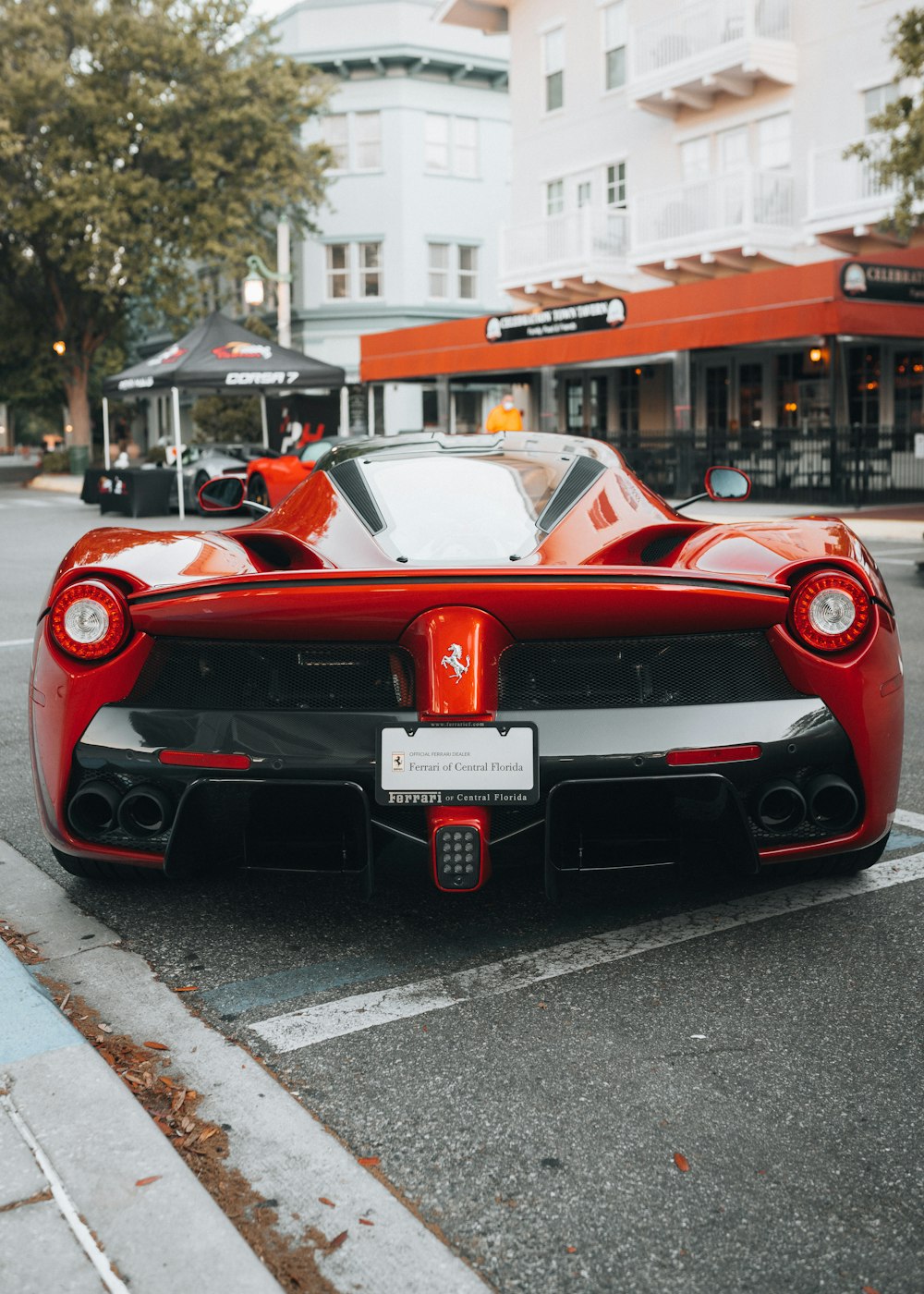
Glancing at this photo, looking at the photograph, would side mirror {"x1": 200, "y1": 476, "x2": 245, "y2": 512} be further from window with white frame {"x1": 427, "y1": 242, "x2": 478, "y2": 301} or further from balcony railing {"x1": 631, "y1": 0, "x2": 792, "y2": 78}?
window with white frame {"x1": 427, "y1": 242, "x2": 478, "y2": 301}

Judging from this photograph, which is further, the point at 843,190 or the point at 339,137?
the point at 339,137

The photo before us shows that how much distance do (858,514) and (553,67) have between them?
1558 centimetres

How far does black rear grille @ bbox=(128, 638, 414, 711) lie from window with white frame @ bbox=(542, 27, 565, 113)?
29.2 meters

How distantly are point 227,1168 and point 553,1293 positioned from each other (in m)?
0.64

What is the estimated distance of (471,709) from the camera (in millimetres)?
3090

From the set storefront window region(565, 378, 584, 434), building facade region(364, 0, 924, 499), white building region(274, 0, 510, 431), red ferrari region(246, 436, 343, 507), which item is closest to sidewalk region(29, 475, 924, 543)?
building facade region(364, 0, 924, 499)

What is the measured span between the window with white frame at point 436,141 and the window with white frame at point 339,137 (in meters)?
2.38

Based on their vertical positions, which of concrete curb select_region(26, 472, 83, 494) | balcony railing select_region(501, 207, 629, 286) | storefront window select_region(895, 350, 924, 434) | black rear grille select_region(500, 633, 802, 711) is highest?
balcony railing select_region(501, 207, 629, 286)

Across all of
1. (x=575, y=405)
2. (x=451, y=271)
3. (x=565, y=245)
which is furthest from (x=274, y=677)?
(x=451, y=271)

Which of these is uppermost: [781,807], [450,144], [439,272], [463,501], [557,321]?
[450,144]

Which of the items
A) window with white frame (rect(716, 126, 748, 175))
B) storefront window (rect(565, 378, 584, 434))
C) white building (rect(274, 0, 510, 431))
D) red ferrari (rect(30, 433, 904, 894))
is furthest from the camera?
white building (rect(274, 0, 510, 431))

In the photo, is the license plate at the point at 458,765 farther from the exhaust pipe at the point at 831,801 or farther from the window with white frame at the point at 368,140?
the window with white frame at the point at 368,140

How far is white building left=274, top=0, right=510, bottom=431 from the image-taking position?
40.8 meters

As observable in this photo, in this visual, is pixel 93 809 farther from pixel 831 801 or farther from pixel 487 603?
pixel 831 801
